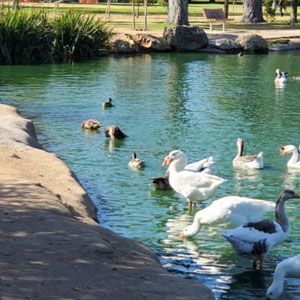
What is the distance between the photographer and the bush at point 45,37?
33.1 metres

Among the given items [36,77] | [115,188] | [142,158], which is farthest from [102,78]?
[115,188]

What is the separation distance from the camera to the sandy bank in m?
7.81

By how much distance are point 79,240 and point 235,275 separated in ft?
6.86

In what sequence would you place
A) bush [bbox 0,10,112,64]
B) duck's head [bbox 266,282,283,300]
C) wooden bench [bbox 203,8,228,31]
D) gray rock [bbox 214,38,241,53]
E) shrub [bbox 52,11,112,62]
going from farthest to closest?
1. wooden bench [bbox 203,8,228,31]
2. gray rock [bbox 214,38,241,53]
3. shrub [bbox 52,11,112,62]
4. bush [bbox 0,10,112,64]
5. duck's head [bbox 266,282,283,300]

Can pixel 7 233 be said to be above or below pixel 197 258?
above

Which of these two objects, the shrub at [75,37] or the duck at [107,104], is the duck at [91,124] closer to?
the duck at [107,104]

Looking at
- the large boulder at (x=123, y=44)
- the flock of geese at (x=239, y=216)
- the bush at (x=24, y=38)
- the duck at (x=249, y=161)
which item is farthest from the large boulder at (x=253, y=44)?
the flock of geese at (x=239, y=216)

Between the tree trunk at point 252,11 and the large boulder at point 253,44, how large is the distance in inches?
498

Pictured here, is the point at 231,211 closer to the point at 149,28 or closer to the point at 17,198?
the point at 17,198

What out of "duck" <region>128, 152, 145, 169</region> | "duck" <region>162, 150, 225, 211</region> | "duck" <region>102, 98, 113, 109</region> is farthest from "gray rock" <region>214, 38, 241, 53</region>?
"duck" <region>162, 150, 225, 211</region>

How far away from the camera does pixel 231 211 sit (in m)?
11.1

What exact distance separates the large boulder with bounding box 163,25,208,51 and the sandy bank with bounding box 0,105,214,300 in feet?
92.5

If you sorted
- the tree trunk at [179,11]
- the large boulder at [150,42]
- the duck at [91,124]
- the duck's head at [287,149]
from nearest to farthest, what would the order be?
1. the duck's head at [287,149]
2. the duck at [91,124]
3. the large boulder at [150,42]
4. the tree trunk at [179,11]

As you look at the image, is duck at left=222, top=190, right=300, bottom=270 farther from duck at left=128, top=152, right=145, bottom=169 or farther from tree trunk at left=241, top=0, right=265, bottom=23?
tree trunk at left=241, top=0, right=265, bottom=23
